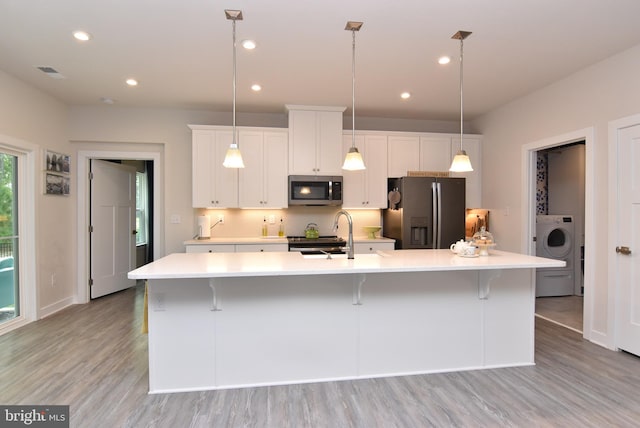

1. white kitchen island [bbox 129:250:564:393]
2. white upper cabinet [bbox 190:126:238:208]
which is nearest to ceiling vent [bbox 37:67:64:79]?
white upper cabinet [bbox 190:126:238:208]

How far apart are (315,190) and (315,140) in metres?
0.65

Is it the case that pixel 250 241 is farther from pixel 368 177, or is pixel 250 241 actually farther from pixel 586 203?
pixel 586 203

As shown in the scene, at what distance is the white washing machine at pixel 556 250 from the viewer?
4.88 metres

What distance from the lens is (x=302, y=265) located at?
7.50ft

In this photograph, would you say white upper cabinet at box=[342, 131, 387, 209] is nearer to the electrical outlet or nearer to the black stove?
the black stove

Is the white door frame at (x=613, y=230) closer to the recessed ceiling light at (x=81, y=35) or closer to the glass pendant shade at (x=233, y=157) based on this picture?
the glass pendant shade at (x=233, y=157)

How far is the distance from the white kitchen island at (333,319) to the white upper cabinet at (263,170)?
1910mm

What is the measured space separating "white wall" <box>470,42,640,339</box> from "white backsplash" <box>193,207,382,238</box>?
1.69 metres

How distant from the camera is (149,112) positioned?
4.71 m

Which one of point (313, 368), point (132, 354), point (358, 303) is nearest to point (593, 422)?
point (358, 303)

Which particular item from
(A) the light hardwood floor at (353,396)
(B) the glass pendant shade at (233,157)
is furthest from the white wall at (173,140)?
(B) the glass pendant shade at (233,157)

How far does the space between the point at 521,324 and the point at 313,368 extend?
1694 millimetres

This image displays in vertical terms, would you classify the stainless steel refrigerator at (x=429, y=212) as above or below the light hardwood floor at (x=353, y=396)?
above

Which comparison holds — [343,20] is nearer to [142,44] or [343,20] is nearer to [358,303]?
[142,44]
